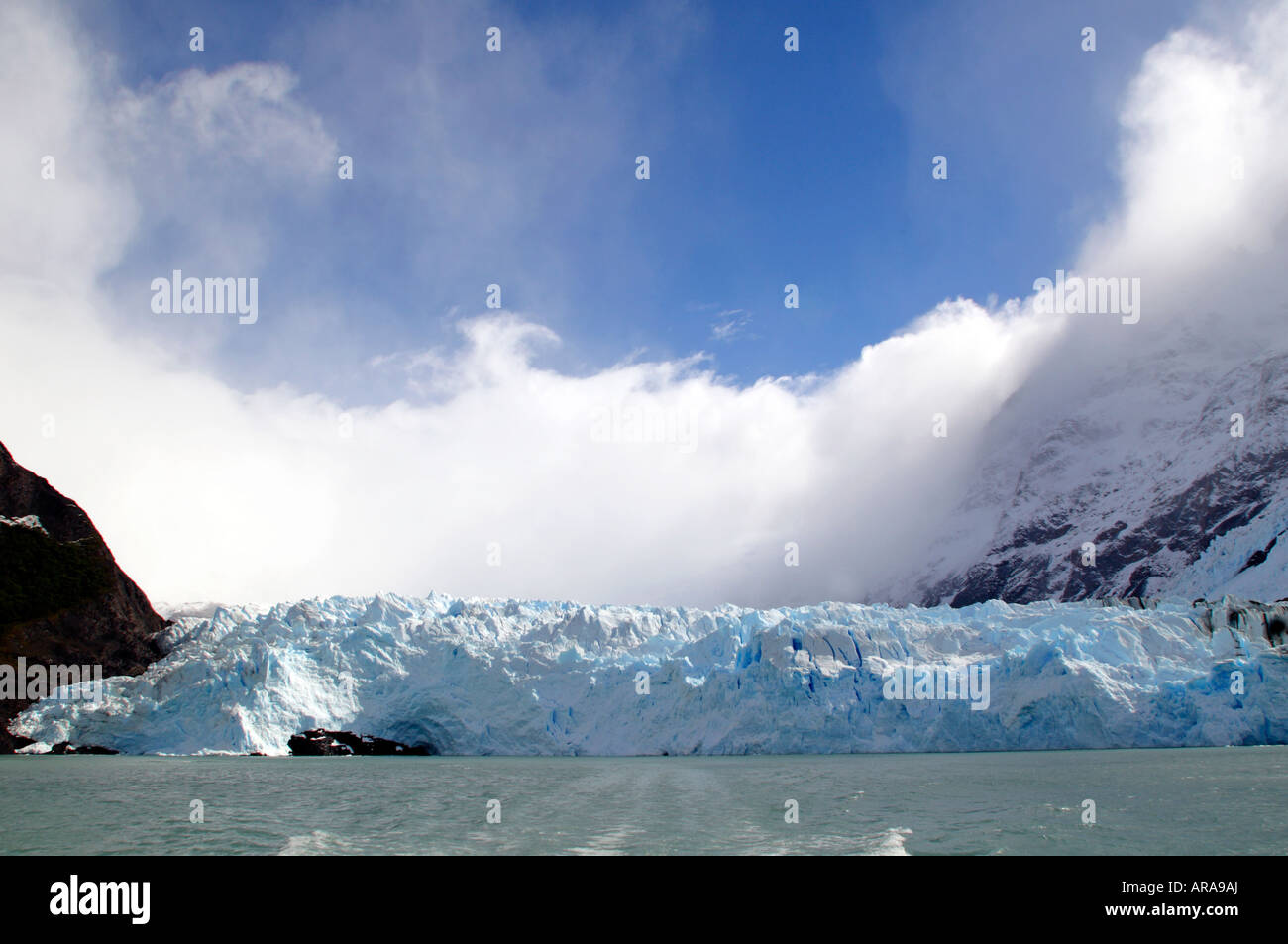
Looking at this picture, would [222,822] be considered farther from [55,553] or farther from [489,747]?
[55,553]

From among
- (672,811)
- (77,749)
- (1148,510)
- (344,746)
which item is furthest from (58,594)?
(1148,510)

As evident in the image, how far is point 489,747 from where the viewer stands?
5706 centimetres

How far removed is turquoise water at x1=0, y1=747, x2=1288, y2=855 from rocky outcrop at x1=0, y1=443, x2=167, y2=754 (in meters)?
26.4

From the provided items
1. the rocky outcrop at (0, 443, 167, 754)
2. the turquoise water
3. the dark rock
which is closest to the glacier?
the dark rock

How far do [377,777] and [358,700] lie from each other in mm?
27145

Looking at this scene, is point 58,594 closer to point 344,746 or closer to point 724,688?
point 344,746

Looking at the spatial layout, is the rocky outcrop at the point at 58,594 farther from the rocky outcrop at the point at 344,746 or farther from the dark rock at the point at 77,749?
the rocky outcrop at the point at 344,746

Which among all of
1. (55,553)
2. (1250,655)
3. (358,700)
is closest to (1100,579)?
(1250,655)

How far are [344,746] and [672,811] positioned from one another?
42.4 meters

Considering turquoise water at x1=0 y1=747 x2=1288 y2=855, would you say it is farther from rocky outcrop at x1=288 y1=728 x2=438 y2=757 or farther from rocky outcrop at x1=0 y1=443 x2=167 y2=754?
rocky outcrop at x1=0 y1=443 x2=167 y2=754

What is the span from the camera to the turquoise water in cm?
1573

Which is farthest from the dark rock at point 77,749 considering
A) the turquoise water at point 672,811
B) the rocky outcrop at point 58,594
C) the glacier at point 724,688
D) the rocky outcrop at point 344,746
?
the turquoise water at point 672,811

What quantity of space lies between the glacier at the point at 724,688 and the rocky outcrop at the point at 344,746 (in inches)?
27.4

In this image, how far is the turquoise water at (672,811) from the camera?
15.7m
